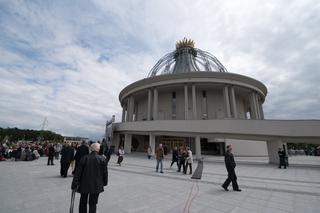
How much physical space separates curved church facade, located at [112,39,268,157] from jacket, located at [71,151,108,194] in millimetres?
17753

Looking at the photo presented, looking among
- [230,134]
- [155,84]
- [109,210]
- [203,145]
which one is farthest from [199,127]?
[109,210]

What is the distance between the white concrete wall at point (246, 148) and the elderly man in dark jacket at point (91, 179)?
25186 millimetres

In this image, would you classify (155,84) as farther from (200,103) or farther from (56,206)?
(56,206)

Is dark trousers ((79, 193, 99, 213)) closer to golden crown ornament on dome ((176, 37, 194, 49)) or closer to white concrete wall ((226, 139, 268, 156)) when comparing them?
white concrete wall ((226, 139, 268, 156))

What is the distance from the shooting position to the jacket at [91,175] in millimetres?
3182

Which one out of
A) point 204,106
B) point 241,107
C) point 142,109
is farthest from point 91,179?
point 241,107

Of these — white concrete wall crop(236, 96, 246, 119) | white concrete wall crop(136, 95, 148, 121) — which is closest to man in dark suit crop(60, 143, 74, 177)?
Answer: white concrete wall crop(136, 95, 148, 121)

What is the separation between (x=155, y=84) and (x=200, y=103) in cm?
881

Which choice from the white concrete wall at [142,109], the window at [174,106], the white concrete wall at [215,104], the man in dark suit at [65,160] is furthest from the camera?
the white concrete wall at [142,109]

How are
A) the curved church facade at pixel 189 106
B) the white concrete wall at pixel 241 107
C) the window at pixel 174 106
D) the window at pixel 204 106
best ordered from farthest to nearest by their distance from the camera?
the white concrete wall at pixel 241 107, the window at pixel 174 106, the window at pixel 204 106, the curved church facade at pixel 189 106

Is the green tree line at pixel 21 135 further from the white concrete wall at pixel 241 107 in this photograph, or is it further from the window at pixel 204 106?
the white concrete wall at pixel 241 107

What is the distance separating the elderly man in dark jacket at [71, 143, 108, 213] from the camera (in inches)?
125

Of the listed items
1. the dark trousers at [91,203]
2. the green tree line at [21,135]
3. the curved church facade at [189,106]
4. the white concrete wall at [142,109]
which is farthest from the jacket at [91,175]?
the green tree line at [21,135]

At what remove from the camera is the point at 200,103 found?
30.7 metres
